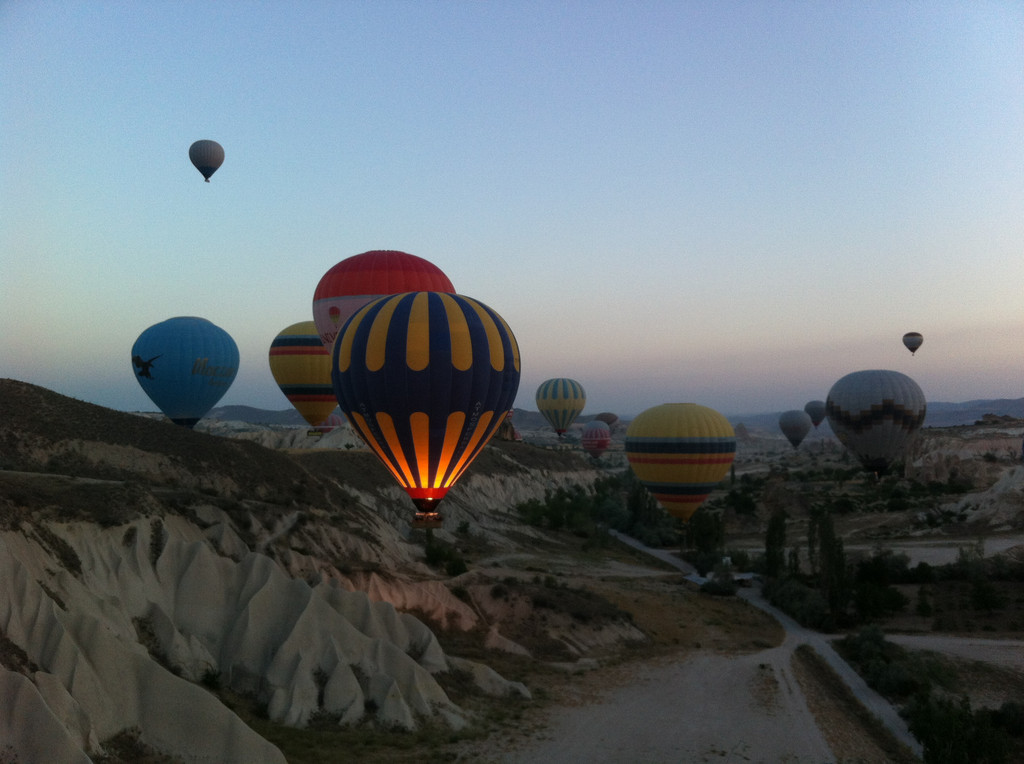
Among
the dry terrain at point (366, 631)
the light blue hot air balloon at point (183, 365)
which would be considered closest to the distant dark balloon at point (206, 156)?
the light blue hot air balloon at point (183, 365)

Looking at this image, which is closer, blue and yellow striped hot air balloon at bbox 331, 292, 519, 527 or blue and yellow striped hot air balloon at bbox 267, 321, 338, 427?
blue and yellow striped hot air balloon at bbox 331, 292, 519, 527

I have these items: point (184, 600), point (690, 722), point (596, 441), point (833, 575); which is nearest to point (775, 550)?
point (833, 575)

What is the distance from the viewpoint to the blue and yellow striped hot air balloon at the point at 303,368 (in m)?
59.5

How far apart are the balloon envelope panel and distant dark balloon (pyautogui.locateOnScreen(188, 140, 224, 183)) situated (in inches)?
611

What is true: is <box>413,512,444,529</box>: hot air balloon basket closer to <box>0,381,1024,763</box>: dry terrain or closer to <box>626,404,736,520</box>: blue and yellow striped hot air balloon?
<box>0,381,1024,763</box>: dry terrain

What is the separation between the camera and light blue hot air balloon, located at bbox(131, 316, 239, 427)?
4909 cm

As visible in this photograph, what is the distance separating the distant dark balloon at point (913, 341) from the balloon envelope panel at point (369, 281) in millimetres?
90060

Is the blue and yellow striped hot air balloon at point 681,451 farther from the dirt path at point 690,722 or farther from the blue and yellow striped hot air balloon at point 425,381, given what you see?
the blue and yellow striped hot air balloon at point 425,381

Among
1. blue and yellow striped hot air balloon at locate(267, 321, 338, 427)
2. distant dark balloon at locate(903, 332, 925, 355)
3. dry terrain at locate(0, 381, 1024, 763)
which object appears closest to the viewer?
dry terrain at locate(0, 381, 1024, 763)

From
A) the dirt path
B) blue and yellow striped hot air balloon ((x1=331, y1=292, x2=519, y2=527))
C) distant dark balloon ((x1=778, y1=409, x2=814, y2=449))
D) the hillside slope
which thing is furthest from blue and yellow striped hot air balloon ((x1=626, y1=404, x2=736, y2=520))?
distant dark balloon ((x1=778, y1=409, x2=814, y2=449))

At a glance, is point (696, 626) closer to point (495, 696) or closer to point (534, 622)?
point (534, 622)

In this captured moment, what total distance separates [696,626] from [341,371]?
22.2m

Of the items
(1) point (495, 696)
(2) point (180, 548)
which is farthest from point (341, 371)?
(1) point (495, 696)

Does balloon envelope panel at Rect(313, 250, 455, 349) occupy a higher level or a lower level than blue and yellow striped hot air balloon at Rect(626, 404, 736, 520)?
higher
